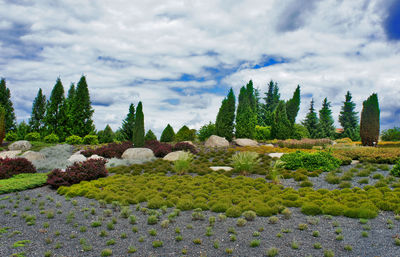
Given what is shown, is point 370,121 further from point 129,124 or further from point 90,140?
point 90,140

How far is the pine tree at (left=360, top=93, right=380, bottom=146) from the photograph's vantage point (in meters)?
20.9

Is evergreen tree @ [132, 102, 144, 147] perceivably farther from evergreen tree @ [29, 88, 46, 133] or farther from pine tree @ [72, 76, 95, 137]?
evergreen tree @ [29, 88, 46, 133]

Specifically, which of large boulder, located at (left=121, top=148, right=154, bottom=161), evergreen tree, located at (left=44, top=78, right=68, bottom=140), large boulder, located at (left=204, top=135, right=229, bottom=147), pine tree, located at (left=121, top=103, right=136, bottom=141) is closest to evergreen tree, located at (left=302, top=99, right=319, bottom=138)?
large boulder, located at (left=204, top=135, right=229, bottom=147)

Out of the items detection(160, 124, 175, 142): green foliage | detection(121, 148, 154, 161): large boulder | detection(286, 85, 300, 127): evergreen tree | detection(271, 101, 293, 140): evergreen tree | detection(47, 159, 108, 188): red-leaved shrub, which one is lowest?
detection(47, 159, 108, 188): red-leaved shrub

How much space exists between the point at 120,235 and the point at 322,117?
34.9 meters

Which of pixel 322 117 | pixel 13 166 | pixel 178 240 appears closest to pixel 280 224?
pixel 178 240

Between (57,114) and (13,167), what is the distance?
44.2ft

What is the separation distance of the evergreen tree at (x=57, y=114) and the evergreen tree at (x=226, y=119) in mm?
12423

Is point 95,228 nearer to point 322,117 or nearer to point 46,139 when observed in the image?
point 46,139

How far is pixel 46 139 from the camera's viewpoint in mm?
21984

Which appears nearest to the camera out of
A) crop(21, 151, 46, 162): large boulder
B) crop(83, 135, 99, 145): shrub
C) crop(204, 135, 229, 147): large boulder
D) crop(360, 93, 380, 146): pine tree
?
crop(21, 151, 46, 162): large boulder

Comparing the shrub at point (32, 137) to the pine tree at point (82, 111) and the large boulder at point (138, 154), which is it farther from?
the large boulder at point (138, 154)

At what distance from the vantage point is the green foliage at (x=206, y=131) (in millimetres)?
22453

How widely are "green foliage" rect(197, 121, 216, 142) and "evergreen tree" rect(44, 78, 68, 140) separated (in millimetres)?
10992
